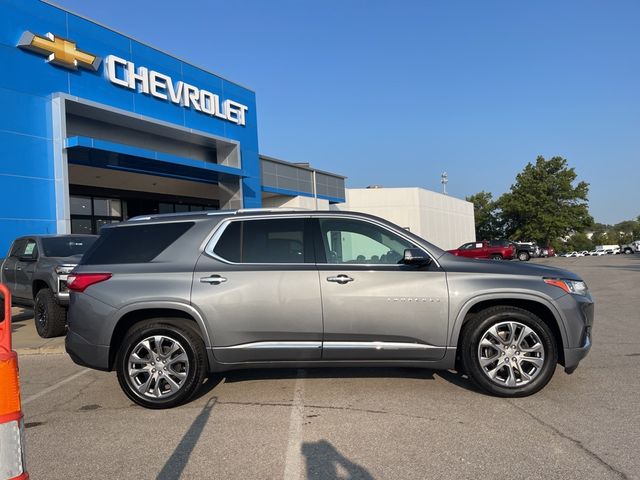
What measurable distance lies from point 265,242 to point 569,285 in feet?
9.86

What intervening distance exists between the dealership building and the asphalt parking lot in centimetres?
961

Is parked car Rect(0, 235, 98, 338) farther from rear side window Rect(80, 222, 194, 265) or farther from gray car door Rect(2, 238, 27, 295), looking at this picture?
rear side window Rect(80, 222, 194, 265)

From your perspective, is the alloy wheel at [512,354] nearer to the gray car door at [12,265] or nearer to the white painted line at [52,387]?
the white painted line at [52,387]

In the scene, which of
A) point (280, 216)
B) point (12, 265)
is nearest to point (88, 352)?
point (280, 216)

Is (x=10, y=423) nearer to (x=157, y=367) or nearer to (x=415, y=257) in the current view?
(x=157, y=367)

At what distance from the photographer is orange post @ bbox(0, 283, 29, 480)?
192cm

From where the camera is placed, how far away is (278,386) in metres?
5.26

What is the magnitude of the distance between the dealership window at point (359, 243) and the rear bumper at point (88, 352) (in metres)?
2.36

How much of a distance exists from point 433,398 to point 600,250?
315 feet

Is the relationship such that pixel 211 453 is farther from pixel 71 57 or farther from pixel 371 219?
pixel 71 57

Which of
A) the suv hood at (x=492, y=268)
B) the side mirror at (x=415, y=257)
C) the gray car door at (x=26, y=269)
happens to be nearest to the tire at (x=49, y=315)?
the gray car door at (x=26, y=269)

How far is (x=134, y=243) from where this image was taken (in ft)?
16.4

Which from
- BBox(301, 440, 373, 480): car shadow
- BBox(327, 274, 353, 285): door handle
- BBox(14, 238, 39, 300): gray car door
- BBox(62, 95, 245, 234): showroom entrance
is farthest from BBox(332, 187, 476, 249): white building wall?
BBox(301, 440, 373, 480): car shadow

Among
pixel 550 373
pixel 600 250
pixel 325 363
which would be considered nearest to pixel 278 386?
pixel 325 363
